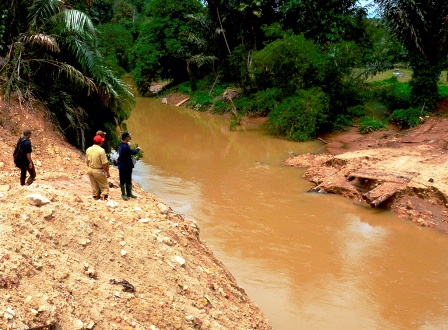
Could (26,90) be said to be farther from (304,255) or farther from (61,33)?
(304,255)

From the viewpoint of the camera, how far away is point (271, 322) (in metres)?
6.84

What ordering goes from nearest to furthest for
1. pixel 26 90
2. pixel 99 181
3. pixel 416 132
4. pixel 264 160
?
pixel 99 181
pixel 26 90
pixel 264 160
pixel 416 132

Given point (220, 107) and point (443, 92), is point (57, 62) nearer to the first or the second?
point (220, 107)

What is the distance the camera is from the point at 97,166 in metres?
6.61

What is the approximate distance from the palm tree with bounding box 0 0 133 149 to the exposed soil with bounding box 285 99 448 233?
662 centimetres

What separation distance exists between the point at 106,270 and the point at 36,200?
1.17 metres

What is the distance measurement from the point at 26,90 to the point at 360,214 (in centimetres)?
859

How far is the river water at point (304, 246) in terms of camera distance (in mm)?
7414

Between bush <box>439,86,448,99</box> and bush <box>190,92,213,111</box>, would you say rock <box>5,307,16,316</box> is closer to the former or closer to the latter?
bush <box>439,86,448,99</box>

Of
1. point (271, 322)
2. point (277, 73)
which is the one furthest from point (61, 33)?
point (277, 73)

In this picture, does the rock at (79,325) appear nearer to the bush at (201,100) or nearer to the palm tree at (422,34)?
the palm tree at (422,34)

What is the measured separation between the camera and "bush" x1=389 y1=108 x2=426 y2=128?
64.7 feet

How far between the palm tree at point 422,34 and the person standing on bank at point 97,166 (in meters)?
16.8

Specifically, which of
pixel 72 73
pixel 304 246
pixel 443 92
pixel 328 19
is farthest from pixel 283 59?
pixel 304 246
